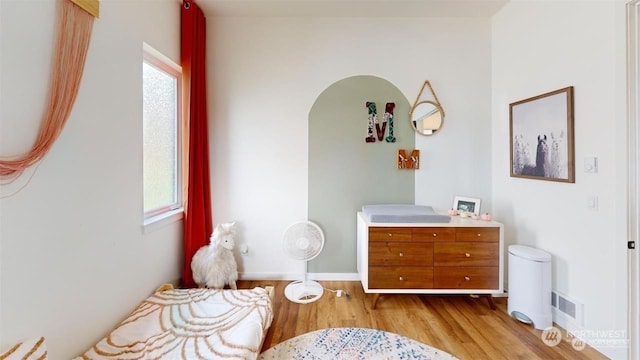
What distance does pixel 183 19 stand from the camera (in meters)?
2.54

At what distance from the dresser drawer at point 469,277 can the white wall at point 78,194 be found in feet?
8.04

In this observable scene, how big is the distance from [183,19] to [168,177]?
4.93ft

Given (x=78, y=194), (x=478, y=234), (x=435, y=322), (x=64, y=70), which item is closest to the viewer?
(x=64, y=70)

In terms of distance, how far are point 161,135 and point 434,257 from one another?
265 cm

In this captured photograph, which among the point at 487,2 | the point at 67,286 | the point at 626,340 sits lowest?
the point at 626,340

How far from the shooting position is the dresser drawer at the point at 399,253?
2330 mm

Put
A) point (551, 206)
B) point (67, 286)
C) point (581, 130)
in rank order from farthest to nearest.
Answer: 1. point (551, 206)
2. point (581, 130)
3. point (67, 286)

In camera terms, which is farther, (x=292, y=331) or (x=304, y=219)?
(x=304, y=219)

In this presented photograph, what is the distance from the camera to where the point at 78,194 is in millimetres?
1492

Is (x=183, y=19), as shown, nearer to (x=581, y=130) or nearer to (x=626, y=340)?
(x=581, y=130)

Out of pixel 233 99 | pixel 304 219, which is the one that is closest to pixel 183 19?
pixel 233 99

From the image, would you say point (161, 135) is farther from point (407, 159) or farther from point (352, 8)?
point (407, 159)

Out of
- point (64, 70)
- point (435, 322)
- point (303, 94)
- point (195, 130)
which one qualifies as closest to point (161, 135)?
point (195, 130)

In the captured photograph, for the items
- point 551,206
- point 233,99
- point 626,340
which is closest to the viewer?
point 626,340
